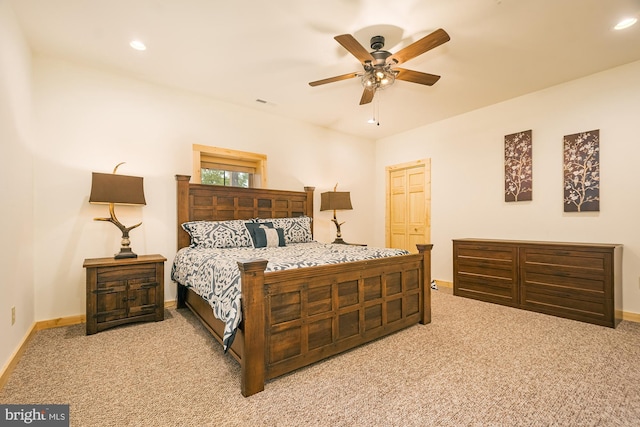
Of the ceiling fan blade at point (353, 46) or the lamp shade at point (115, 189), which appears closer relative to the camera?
the ceiling fan blade at point (353, 46)

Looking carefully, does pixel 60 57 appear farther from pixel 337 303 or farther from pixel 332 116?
pixel 337 303

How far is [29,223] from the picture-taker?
8.73 feet

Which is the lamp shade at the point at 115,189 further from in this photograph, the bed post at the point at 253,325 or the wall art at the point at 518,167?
the wall art at the point at 518,167

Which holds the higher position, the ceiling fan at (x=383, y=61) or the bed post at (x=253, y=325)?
the ceiling fan at (x=383, y=61)

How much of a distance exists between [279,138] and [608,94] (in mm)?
4097

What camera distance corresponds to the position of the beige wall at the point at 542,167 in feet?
9.98

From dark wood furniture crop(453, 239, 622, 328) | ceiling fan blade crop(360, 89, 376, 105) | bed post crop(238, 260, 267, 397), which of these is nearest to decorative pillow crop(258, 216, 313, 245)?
ceiling fan blade crop(360, 89, 376, 105)

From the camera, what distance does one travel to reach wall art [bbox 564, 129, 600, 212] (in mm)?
3223

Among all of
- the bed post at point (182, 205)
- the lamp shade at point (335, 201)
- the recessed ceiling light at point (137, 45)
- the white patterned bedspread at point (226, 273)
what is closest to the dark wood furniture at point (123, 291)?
the white patterned bedspread at point (226, 273)

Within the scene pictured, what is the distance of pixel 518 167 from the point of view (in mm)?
3855

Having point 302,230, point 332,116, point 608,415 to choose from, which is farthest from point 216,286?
point 332,116

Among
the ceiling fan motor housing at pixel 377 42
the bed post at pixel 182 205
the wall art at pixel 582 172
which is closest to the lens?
the ceiling fan motor housing at pixel 377 42

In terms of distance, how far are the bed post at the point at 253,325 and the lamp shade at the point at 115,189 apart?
6.29 ft

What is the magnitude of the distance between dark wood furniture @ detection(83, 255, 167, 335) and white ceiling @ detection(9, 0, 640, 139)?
2.08 metres
